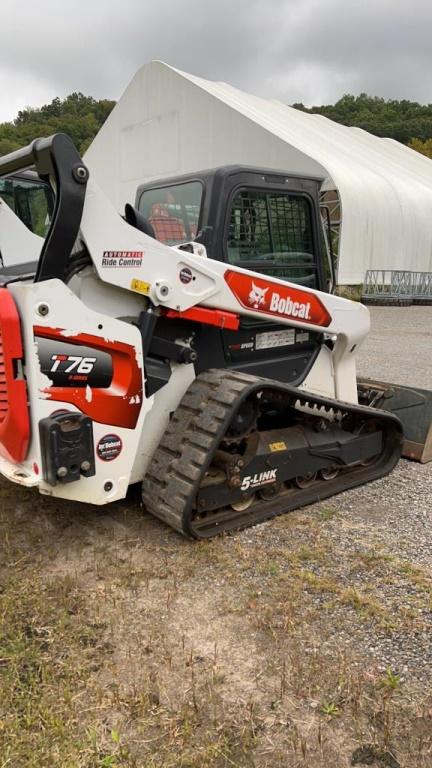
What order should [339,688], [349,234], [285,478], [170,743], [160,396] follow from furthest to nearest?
[349,234] → [285,478] → [160,396] → [339,688] → [170,743]

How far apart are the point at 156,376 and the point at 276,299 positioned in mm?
1018

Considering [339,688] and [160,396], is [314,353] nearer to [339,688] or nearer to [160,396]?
[160,396]

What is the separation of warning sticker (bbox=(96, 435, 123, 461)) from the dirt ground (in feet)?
1.89

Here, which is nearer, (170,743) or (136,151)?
(170,743)

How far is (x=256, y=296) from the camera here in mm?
3924

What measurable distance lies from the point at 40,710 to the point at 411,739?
1.39 metres

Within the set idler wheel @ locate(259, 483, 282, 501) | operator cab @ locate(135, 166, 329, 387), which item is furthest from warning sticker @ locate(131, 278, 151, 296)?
idler wheel @ locate(259, 483, 282, 501)

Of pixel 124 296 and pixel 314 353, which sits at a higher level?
pixel 124 296

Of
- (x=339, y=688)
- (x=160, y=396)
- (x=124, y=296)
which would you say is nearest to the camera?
(x=339, y=688)

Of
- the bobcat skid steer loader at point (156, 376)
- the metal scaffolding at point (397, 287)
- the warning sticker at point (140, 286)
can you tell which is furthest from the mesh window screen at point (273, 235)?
the metal scaffolding at point (397, 287)

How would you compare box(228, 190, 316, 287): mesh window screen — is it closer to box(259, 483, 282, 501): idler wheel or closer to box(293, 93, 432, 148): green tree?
box(259, 483, 282, 501): idler wheel

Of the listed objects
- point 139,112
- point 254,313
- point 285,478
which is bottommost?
point 285,478

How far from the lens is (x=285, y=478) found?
4102 mm

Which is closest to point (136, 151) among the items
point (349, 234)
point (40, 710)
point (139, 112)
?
point (139, 112)
